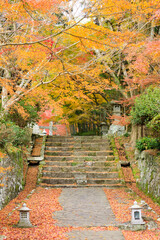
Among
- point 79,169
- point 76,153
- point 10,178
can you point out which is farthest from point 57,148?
point 10,178

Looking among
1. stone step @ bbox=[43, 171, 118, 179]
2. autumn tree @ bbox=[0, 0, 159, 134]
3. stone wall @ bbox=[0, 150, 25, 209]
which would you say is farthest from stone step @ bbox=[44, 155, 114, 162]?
autumn tree @ bbox=[0, 0, 159, 134]

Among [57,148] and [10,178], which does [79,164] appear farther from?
[10,178]

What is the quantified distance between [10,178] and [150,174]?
15.4 feet

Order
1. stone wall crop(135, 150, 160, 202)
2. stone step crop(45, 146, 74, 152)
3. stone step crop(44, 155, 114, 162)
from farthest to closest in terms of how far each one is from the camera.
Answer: stone step crop(45, 146, 74, 152), stone step crop(44, 155, 114, 162), stone wall crop(135, 150, 160, 202)

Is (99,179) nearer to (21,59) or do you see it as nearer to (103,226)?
(103,226)

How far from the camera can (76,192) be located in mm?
9062

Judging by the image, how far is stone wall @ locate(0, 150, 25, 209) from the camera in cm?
704

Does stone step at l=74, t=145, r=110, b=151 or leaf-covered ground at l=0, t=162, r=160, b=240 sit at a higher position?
stone step at l=74, t=145, r=110, b=151

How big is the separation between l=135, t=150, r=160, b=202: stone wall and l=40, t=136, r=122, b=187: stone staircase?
3.64ft

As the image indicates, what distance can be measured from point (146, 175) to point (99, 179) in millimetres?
2040

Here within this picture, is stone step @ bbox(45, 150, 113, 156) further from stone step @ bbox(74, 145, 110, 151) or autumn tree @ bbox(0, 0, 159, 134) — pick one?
autumn tree @ bbox(0, 0, 159, 134)

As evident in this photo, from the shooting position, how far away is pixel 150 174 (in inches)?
344

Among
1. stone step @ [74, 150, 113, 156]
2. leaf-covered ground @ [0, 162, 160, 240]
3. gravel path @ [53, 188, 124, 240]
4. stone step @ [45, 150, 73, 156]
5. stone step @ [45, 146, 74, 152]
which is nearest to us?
leaf-covered ground @ [0, 162, 160, 240]

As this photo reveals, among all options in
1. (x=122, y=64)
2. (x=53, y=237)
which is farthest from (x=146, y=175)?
(x=122, y=64)
